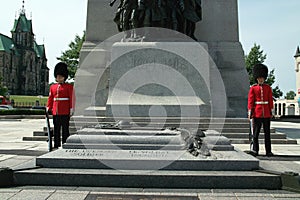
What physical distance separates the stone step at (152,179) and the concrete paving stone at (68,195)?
341 mm

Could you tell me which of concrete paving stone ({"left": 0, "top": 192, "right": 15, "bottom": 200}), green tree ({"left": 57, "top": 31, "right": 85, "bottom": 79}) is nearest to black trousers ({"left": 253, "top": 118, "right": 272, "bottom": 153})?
concrete paving stone ({"left": 0, "top": 192, "right": 15, "bottom": 200})

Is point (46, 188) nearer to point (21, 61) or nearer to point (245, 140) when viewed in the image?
point (245, 140)

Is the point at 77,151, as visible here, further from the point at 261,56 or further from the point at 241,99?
the point at 261,56

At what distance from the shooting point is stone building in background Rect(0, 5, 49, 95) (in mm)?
126250

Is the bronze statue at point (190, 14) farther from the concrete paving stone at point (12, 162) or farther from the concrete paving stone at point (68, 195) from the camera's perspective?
the concrete paving stone at point (68, 195)

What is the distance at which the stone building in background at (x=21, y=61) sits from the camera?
414ft

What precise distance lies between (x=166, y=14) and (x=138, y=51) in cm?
219

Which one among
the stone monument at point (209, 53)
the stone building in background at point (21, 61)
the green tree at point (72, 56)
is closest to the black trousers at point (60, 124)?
the stone monument at point (209, 53)

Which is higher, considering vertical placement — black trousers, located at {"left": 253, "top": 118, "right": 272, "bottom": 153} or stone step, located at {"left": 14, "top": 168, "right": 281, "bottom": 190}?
black trousers, located at {"left": 253, "top": 118, "right": 272, "bottom": 153}

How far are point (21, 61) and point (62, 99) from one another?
5430 inches

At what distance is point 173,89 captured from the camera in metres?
11.4

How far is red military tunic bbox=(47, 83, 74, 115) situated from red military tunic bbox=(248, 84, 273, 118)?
169 inches

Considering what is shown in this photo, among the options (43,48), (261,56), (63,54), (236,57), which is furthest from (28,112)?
(43,48)

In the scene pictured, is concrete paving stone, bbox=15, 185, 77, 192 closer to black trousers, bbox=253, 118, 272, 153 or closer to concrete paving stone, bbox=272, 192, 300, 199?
concrete paving stone, bbox=272, 192, 300, 199
